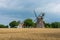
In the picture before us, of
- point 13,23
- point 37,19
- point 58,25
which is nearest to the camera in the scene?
point 37,19

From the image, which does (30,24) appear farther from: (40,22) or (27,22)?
(40,22)

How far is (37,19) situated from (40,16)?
70.9 inches

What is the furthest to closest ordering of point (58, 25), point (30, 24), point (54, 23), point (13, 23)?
1. point (13, 23)
2. point (30, 24)
3. point (54, 23)
4. point (58, 25)

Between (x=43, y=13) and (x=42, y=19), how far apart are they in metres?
2.27

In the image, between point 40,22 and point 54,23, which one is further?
point 54,23

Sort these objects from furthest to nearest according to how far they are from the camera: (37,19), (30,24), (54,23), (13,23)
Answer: (13,23)
(30,24)
(54,23)
(37,19)

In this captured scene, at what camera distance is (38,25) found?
7662cm

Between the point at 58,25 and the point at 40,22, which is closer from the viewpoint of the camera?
the point at 40,22

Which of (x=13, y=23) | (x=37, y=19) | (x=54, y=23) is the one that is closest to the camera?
(x=37, y=19)

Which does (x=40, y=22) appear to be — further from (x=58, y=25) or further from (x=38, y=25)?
(x=58, y=25)

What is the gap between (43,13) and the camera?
78562 mm

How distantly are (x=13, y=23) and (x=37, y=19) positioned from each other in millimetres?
48306

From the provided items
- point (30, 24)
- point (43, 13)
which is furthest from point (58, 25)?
point (30, 24)

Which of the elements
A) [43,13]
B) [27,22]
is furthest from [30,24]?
[43,13]
